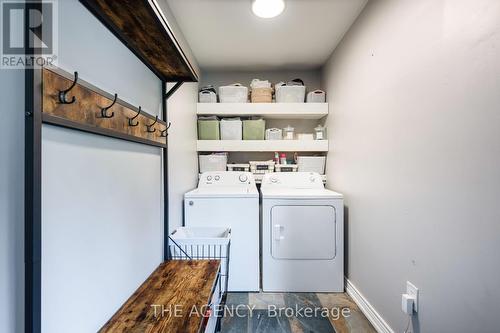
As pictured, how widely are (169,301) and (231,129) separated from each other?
1.93 m

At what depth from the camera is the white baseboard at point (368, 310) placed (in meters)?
1.53

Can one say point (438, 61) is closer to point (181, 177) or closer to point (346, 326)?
point (346, 326)

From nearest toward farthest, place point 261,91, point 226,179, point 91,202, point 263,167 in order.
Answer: point 91,202, point 226,179, point 261,91, point 263,167

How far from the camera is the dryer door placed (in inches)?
81.9

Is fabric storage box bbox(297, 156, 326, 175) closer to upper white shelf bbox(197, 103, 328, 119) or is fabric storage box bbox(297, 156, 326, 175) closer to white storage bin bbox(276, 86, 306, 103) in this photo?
upper white shelf bbox(197, 103, 328, 119)

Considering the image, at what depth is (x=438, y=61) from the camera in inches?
42.9

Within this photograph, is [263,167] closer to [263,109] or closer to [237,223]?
[263,109]

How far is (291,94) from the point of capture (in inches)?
105

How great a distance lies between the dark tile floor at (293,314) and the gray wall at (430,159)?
22 centimetres

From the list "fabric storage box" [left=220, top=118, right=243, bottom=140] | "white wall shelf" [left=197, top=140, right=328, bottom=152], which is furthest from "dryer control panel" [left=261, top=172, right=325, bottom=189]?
"fabric storage box" [left=220, top=118, right=243, bottom=140]

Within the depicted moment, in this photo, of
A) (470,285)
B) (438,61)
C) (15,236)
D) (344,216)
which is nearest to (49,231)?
(15,236)

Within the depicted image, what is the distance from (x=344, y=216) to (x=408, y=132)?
1.08 meters

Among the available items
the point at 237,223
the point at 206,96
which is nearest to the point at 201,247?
the point at 237,223

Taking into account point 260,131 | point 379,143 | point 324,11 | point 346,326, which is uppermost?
point 324,11
